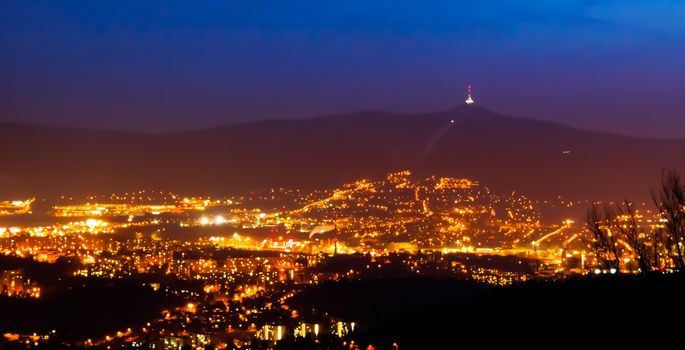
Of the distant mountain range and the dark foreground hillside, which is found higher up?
the distant mountain range

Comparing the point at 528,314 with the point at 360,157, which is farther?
the point at 360,157

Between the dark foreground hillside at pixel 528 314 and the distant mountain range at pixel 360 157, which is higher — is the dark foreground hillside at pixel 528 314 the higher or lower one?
the lower one

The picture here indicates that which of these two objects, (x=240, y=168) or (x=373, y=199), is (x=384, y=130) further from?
(x=373, y=199)

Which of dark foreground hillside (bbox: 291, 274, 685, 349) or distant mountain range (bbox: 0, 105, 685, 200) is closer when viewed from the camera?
dark foreground hillside (bbox: 291, 274, 685, 349)

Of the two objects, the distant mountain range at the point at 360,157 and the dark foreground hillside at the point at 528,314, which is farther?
the distant mountain range at the point at 360,157
